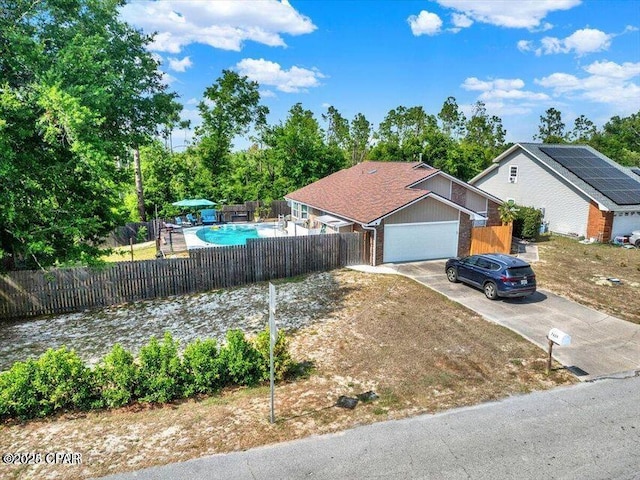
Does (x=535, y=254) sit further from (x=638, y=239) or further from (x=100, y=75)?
(x=100, y=75)

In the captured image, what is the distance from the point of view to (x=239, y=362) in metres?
9.75

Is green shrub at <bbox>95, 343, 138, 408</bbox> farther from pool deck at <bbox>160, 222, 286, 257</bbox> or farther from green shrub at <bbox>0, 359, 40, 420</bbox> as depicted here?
pool deck at <bbox>160, 222, 286, 257</bbox>

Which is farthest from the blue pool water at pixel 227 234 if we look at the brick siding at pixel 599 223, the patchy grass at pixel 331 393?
the brick siding at pixel 599 223

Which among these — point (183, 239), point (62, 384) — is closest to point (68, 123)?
point (62, 384)

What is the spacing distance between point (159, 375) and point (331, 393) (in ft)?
12.7

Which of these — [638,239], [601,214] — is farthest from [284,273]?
[638,239]

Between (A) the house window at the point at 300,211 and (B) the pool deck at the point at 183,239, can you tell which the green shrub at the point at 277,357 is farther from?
(A) the house window at the point at 300,211

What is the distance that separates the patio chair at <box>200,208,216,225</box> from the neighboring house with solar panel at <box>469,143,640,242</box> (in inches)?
996

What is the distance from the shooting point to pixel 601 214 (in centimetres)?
2700

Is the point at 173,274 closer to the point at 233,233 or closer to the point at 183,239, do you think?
the point at 183,239

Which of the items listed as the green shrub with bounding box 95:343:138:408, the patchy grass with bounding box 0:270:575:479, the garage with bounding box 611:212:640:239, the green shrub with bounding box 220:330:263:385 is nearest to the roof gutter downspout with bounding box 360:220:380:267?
the patchy grass with bounding box 0:270:575:479

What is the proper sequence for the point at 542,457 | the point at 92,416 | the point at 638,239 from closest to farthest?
the point at 542,457 → the point at 92,416 → the point at 638,239

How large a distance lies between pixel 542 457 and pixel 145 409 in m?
7.85

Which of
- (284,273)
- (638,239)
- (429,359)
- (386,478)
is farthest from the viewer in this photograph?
(638,239)
